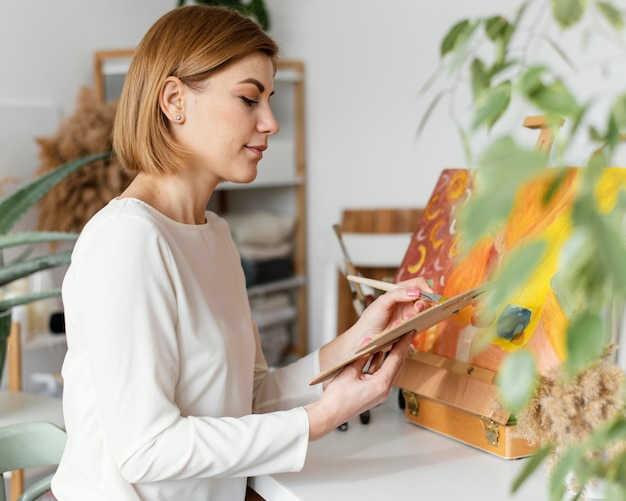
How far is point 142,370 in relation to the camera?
34.5 inches

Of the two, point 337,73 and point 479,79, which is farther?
point 337,73

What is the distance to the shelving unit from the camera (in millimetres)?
3252

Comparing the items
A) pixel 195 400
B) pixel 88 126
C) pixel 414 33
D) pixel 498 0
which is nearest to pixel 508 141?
pixel 195 400

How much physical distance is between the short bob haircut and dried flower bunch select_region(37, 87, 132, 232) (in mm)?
1305

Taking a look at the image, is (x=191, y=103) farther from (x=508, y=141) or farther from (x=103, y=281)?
(x=508, y=141)

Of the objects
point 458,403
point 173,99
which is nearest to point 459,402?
point 458,403

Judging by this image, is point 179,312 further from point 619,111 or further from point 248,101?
point 619,111

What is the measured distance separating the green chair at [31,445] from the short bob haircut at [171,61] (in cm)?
42

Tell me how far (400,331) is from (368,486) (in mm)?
212

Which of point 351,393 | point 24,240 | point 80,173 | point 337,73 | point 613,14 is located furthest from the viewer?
point 337,73

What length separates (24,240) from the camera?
1644 millimetres

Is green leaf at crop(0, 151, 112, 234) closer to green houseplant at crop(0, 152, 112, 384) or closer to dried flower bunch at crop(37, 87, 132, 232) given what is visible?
green houseplant at crop(0, 152, 112, 384)

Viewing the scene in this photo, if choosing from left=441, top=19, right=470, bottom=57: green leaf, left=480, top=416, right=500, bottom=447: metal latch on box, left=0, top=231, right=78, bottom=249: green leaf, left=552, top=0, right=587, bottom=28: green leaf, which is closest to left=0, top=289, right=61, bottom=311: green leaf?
left=0, top=231, right=78, bottom=249: green leaf

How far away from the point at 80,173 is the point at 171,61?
1403mm
